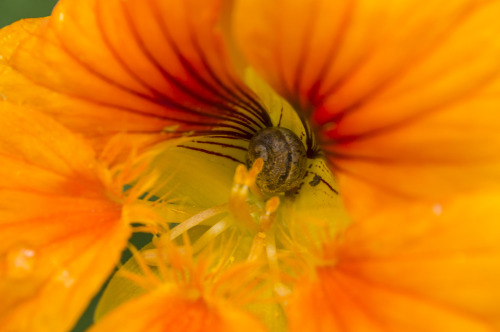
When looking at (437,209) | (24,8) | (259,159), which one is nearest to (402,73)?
(437,209)

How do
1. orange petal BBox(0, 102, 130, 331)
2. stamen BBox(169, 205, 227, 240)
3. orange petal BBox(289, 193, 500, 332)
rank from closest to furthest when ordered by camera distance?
orange petal BBox(289, 193, 500, 332) → orange petal BBox(0, 102, 130, 331) → stamen BBox(169, 205, 227, 240)

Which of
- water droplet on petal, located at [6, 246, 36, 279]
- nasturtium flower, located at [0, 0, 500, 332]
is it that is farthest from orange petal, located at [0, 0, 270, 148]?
water droplet on petal, located at [6, 246, 36, 279]

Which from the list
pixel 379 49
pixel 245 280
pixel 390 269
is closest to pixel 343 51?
pixel 379 49

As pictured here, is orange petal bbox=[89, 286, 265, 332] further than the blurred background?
No

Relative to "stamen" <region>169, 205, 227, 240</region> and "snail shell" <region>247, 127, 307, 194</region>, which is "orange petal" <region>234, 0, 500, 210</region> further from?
"stamen" <region>169, 205, 227, 240</region>

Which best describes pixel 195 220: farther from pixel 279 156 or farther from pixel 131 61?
pixel 131 61

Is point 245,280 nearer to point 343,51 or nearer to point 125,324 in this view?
point 125,324

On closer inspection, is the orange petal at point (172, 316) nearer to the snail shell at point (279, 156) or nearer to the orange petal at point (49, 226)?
the orange petal at point (49, 226)
